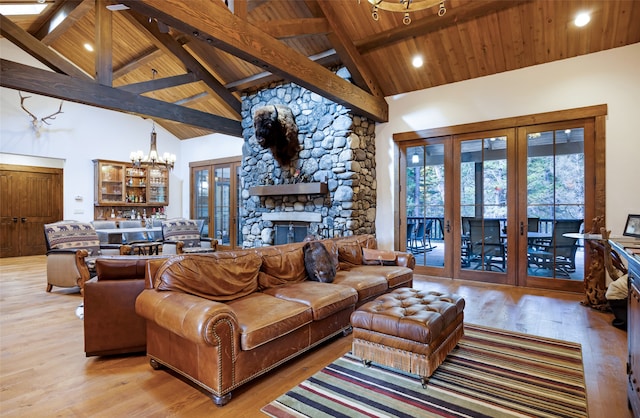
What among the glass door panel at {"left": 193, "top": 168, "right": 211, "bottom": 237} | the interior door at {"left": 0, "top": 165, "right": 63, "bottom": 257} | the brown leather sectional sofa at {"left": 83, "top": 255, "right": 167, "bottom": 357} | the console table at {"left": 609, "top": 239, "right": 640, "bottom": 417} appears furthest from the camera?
the glass door panel at {"left": 193, "top": 168, "right": 211, "bottom": 237}

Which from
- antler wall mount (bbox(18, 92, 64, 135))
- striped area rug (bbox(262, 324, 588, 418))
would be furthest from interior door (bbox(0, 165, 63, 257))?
striped area rug (bbox(262, 324, 588, 418))

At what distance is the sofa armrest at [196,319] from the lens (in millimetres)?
2021

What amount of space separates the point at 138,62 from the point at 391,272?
23.5ft

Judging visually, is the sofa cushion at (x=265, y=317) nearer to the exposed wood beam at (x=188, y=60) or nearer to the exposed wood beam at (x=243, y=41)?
the exposed wood beam at (x=243, y=41)

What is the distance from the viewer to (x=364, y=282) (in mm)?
3527

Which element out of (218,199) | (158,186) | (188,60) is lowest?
(218,199)

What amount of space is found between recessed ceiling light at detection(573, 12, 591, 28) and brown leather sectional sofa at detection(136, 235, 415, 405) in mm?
4037

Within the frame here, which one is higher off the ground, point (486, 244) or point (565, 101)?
point (565, 101)

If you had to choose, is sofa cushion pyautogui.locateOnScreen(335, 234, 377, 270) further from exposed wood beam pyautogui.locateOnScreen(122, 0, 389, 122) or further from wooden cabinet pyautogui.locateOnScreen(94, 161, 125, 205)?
wooden cabinet pyautogui.locateOnScreen(94, 161, 125, 205)

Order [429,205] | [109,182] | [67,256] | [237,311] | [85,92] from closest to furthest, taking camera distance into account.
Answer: [237,311]
[67,256]
[85,92]
[429,205]
[109,182]

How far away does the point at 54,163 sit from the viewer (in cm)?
895

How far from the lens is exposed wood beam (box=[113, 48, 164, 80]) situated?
702 cm

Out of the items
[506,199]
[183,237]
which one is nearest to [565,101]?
[506,199]

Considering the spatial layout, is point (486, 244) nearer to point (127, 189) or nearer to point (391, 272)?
point (391, 272)
